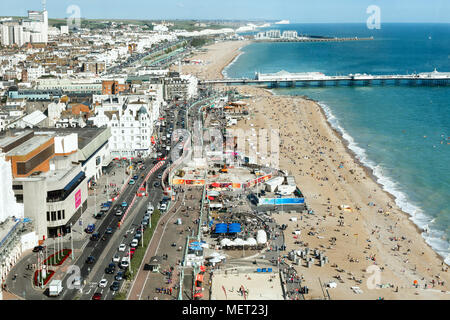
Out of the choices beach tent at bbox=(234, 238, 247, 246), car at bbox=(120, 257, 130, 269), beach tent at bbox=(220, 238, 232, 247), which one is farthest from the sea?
car at bbox=(120, 257, 130, 269)

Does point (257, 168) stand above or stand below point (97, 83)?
below

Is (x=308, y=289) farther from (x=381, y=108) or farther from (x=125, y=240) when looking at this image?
(x=381, y=108)

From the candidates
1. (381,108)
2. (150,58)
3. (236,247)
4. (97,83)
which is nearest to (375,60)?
(150,58)

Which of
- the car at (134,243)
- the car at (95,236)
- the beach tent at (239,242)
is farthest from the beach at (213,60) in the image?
the car at (134,243)

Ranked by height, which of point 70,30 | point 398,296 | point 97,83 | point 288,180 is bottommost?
point 398,296

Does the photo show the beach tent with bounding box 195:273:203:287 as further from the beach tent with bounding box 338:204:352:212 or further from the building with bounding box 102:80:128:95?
the building with bounding box 102:80:128:95

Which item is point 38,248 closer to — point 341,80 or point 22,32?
point 341,80


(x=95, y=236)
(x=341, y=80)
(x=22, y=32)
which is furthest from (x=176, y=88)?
(x=22, y=32)
